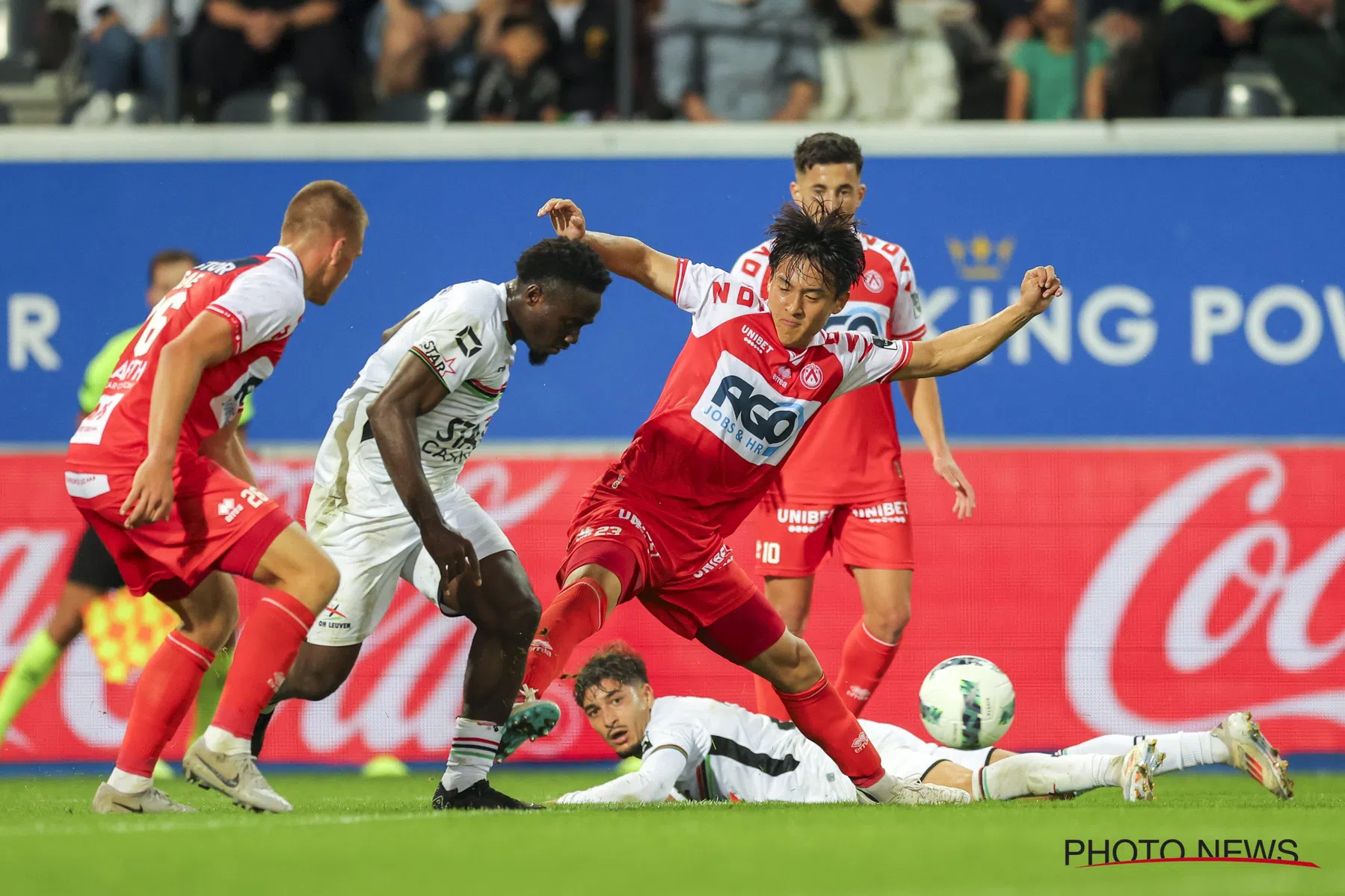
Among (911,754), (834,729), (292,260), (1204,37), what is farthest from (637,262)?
(1204,37)

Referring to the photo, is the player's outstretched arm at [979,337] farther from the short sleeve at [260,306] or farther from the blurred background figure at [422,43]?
the blurred background figure at [422,43]

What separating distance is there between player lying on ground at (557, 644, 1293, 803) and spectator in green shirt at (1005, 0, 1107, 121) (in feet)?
19.4

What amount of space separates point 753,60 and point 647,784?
21.9 ft

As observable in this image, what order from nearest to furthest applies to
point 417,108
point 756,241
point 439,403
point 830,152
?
point 439,403, point 830,152, point 756,241, point 417,108

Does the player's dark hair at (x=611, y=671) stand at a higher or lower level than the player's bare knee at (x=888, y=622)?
lower

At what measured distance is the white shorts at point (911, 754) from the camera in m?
6.89

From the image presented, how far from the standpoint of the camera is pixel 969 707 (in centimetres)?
716

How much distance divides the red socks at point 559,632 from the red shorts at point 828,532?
2.20 meters

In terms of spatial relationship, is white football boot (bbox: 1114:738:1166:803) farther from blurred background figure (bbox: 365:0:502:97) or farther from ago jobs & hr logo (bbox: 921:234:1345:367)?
blurred background figure (bbox: 365:0:502:97)

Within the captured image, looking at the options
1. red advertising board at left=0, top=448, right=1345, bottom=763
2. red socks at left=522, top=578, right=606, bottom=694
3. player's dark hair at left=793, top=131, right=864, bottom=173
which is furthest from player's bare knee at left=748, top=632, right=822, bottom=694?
red advertising board at left=0, top=448, right=1345, bottom=763

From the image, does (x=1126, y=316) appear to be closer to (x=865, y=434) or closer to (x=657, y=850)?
(x=865, y=434)

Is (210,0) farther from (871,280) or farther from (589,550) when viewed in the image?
(589,550)

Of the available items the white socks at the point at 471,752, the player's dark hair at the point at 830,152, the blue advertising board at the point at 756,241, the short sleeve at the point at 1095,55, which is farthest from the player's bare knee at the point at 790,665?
the short sleeve at the point at 1095,55

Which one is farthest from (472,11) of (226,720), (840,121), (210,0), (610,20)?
(226,720)
